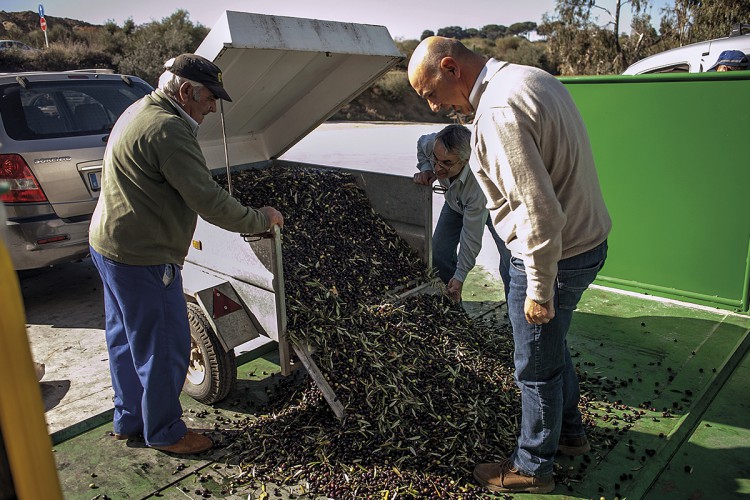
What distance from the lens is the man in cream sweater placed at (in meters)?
2.49

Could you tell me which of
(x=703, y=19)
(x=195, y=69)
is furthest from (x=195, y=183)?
(x=703, y=19)

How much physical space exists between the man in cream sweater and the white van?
5363 mm

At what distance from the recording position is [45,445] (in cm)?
128

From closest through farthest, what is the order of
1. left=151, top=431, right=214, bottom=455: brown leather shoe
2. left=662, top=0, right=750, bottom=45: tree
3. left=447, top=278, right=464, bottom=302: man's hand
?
left=151, top=431, right=214, bottom=455: brown leather shoe < left=447, top=278, right=464, bottom=302: man's hand < left=662, top=0, right=750, bottom=45: tree

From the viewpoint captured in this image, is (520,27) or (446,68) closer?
(446,68)

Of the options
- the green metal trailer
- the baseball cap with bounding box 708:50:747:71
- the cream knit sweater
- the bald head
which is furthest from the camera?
the baseball cap with bounding box 708:50:747:71

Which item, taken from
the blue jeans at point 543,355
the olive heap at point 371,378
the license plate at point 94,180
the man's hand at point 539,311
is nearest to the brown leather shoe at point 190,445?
the olive heap at point 371,378

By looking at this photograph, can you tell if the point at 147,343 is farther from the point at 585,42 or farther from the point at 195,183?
the point at 585,42

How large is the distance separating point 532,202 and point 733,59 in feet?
18.0

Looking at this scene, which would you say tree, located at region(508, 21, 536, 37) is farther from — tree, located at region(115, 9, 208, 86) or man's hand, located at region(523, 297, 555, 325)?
man's hand, located at region(523, 297, 555, 325)

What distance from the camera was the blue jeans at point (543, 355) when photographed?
9.37 ft

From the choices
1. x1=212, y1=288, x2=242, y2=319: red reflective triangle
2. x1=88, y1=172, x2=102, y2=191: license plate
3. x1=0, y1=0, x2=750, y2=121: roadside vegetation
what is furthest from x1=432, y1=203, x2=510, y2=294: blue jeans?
x1=0, y1=0, x2=750, y2=121: roadside vegetation

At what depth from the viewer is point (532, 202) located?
247 cm

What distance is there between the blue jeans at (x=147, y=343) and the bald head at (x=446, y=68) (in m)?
1.76
